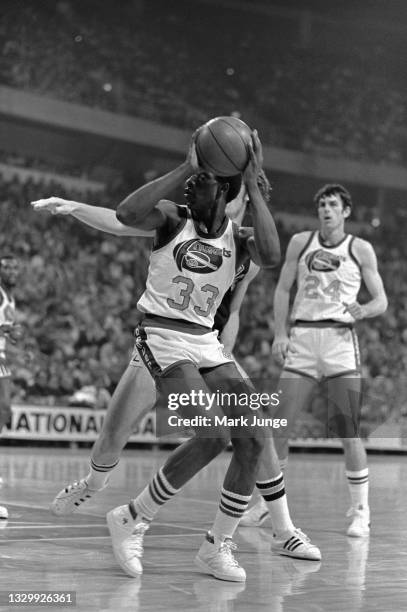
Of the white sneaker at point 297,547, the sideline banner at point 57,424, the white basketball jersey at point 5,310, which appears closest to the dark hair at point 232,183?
the white sneaker at point 297,547

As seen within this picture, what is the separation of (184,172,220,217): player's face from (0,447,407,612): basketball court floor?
207cm

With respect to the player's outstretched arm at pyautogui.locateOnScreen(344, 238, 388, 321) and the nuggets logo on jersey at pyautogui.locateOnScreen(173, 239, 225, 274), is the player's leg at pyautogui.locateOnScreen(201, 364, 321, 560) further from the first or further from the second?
the player's outstretched arm at pyautogui.locateOnScreen(344, 238, 388, 321)

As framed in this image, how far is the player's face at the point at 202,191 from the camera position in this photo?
570cm

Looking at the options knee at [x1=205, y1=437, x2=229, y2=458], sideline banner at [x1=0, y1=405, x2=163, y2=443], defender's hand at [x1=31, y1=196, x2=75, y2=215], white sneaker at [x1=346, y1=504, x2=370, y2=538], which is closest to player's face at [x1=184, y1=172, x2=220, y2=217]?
defender's hand at [x1=31, y1=196, x2=75, y2=215]

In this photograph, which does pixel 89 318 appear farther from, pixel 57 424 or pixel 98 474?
pixel 98 474

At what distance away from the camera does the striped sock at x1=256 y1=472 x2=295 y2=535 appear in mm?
6777

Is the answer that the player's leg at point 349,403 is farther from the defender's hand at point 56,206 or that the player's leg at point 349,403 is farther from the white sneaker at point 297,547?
the defender's hand at point 56,206

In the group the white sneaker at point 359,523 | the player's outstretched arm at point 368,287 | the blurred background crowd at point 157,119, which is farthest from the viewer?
the blurred background crowd at point 157,119

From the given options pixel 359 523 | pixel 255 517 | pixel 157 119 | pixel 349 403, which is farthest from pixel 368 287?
pixel 157 119

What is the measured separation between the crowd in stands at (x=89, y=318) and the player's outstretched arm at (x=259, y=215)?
1238cm

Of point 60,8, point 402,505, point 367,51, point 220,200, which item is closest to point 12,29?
point 60,8

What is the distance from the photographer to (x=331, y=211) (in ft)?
28.1

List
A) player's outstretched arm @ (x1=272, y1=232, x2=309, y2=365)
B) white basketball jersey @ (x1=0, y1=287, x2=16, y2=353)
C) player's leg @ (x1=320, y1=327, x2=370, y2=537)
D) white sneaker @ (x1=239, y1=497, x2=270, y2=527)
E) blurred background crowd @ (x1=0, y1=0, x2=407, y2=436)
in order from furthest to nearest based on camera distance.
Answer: blurred background crowd @ (x1=0, y1=0, x2=407, y2=436) < white basketball jersey @ (x1=0, y1=287, x2=16, y2=353) < player's outstretched arm @ (x1=272, y1=232, x2=309, y2=365) < white sneaker @ (x1=239, y1=497, x2=270, y2=527) < player's leg @ (x1=320, y1=327, x2=370, y2=537)

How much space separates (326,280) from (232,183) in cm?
290
